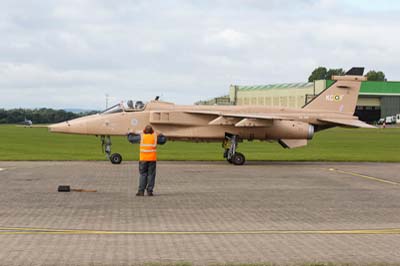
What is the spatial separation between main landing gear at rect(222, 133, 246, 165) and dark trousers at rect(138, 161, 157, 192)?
32.8ft

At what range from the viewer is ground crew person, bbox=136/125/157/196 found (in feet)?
49.5

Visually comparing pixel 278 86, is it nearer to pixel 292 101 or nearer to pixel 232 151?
pixel 292 101

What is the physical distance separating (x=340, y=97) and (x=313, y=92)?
77.5 m

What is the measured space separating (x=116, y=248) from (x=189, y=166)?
15264 mm

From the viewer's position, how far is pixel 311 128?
84.7 ft

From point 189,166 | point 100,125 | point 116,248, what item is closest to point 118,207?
point 116,248

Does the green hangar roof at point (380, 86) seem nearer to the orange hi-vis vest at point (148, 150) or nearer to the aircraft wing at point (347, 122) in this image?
the aircraft wing at point (347, 122)

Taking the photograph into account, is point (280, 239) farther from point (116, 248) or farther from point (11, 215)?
point (11, 215)

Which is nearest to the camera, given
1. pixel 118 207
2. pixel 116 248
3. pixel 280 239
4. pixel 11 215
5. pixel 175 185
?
pixel 116 248

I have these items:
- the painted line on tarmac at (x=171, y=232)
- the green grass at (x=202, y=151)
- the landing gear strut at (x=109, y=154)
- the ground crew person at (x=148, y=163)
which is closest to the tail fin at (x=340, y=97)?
the green grass at (x=202, y=151)

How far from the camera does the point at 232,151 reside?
2536 cm

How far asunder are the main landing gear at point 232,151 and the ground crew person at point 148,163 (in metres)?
9.88

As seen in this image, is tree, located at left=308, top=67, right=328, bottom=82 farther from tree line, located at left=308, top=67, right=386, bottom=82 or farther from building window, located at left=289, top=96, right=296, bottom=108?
building window, located at left=289, top=96, right=296, bottom=108

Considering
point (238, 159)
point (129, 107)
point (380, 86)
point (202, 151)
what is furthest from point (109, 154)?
point (380, 86)
